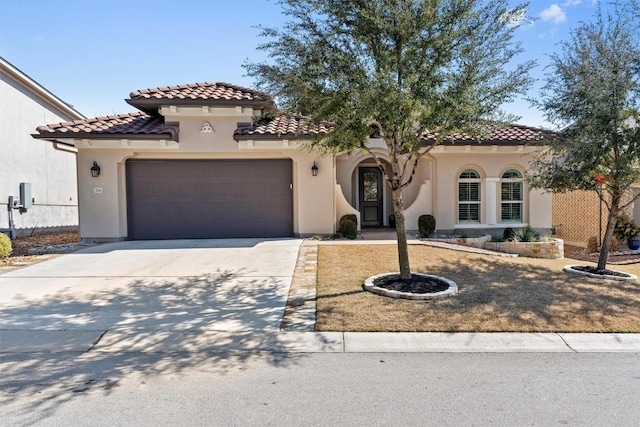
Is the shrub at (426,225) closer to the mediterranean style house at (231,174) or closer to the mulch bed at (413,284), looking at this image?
the mediterranean style house at (231,174)

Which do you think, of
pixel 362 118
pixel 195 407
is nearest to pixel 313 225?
pixel 362 118

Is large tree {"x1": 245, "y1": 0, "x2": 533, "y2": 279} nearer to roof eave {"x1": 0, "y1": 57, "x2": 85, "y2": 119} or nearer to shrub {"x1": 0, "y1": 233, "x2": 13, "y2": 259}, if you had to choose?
shrub {"x1": 0, "y1": 233, "x2": 13, "y2": 259}

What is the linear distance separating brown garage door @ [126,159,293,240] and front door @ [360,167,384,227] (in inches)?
141

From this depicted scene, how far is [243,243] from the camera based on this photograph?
454 inches

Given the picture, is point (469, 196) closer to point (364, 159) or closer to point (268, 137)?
point (364, 159)

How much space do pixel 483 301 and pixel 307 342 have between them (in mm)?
3098

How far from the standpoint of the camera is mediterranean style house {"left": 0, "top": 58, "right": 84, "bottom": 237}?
13.6 meters

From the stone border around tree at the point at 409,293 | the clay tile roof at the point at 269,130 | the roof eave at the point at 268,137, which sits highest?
the clay tile roof at the point at 269,130

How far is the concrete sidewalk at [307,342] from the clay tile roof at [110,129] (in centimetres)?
770

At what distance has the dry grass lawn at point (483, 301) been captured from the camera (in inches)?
206

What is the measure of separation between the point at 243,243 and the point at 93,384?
7.86m

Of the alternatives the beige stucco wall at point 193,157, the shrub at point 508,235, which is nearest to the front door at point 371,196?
the beige stucco wall at point 193,157

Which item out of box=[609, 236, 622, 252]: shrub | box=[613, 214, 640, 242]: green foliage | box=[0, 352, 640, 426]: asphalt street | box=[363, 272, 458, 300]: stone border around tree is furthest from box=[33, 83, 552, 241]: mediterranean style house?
box=[0, 352, 640, 426]: asphalt street

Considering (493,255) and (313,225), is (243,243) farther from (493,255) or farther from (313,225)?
(493,255)
